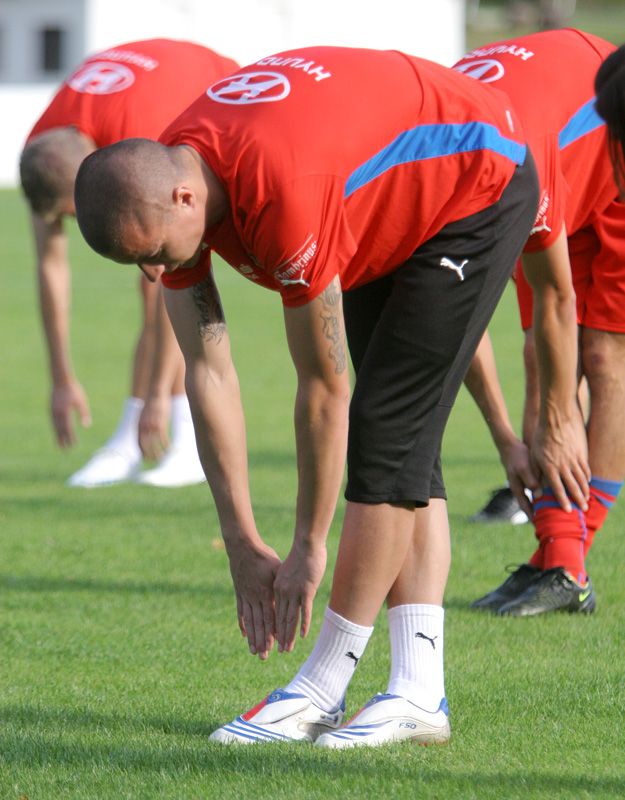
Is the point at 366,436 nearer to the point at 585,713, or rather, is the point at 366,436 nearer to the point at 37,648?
the point at 585,713

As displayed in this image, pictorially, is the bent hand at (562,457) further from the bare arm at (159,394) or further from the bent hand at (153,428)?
the bent hand at (153,428)

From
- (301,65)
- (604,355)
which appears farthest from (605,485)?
(301,65)

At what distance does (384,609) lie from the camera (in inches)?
215

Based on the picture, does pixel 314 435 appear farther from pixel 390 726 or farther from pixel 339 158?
pixel 390 726

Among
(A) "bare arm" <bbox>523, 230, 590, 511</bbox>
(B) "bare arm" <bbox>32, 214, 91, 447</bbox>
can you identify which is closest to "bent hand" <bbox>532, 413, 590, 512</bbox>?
(A) "bare arm" <bbox>523, 230, 590, 511</bbox>

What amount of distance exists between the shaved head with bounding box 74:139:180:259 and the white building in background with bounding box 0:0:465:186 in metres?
42.5

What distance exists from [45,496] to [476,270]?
453 cm

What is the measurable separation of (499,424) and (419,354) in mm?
1332

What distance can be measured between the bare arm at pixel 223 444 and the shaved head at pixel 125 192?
450mm

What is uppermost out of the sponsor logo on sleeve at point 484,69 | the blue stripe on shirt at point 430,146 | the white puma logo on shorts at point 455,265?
the blue stripe on shirt at point 430,146

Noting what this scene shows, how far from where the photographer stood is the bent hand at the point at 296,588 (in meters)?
3.70

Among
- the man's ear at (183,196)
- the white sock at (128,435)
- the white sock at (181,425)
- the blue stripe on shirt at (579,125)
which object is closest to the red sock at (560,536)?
the blue stripe on shirt at (579,125)

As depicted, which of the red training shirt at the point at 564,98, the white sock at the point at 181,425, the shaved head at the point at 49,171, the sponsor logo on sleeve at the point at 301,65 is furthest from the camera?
the white sock at the point at 181,425

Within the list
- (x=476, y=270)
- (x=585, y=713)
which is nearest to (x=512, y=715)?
(x=585, y=713)
